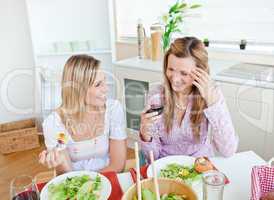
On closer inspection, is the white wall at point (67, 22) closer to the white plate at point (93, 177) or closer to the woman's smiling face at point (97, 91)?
the woman's smiling face at point (97, 91)

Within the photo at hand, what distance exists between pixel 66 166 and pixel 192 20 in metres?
1.51

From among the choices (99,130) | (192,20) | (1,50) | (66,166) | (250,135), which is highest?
(192,20)

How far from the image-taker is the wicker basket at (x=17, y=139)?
103 inches

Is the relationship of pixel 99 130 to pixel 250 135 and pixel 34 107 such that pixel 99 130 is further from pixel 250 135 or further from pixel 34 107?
pixel 34 107

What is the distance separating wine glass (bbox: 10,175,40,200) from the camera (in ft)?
2.91

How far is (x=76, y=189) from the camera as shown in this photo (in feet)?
3.23

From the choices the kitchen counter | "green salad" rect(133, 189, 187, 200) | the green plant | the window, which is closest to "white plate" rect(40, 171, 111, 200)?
"green salad" rect(133, 189, 187, 200)

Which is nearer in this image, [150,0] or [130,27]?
[150,0]

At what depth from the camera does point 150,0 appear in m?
2.48

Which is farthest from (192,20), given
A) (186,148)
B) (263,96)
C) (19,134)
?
(19,134)

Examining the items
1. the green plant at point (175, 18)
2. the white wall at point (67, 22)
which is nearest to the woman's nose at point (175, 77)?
the green plant at point (175, 18)

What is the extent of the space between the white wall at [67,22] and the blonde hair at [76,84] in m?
1.38

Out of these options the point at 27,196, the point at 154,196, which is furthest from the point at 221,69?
the point at 27,196

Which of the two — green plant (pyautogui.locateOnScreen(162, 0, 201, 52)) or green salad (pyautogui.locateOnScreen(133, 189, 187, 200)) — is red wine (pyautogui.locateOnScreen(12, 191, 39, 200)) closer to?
green salad (pyautogui.locateOnScreen(133, 189, 187, 200))
